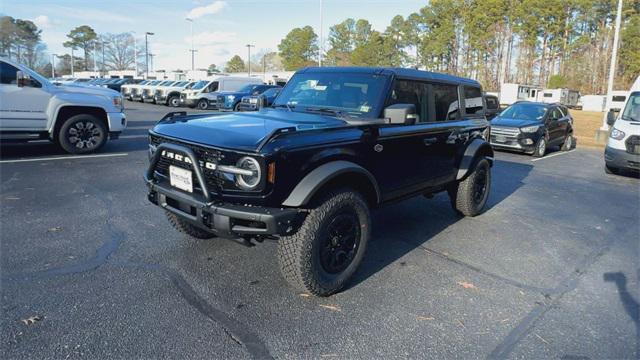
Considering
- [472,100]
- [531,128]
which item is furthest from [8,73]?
[531,128]

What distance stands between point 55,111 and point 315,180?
745 cm

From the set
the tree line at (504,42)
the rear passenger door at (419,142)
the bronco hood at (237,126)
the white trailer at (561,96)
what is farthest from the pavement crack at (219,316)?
the tree line at (504,42)

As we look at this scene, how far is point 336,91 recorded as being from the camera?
436 centimetres

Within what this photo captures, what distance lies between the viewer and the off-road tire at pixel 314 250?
125 inches

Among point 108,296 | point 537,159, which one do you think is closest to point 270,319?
point 108,296

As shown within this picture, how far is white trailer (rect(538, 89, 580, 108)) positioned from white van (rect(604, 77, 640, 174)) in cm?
4519

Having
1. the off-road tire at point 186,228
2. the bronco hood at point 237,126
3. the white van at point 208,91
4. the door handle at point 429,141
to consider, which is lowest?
the off-road tire at point 186,228

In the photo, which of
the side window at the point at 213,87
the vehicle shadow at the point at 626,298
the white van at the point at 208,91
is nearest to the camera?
the vehicle shadow at the point at 626,298

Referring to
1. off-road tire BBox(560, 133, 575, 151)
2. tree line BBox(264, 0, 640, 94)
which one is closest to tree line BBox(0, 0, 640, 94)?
tree line BBox(264, 0, 640, 94)

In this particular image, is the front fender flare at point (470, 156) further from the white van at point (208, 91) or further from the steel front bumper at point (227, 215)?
the white van at point (208, 91)

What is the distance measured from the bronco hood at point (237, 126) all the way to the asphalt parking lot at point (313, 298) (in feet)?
3.99

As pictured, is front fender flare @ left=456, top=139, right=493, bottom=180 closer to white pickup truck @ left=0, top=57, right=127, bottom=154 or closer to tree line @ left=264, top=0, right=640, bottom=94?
white pickup truck @ left=0, top=57, right=127, bottom=154

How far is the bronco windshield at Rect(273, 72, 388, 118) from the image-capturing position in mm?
4127

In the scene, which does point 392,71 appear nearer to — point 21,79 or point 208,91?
point 21,79
